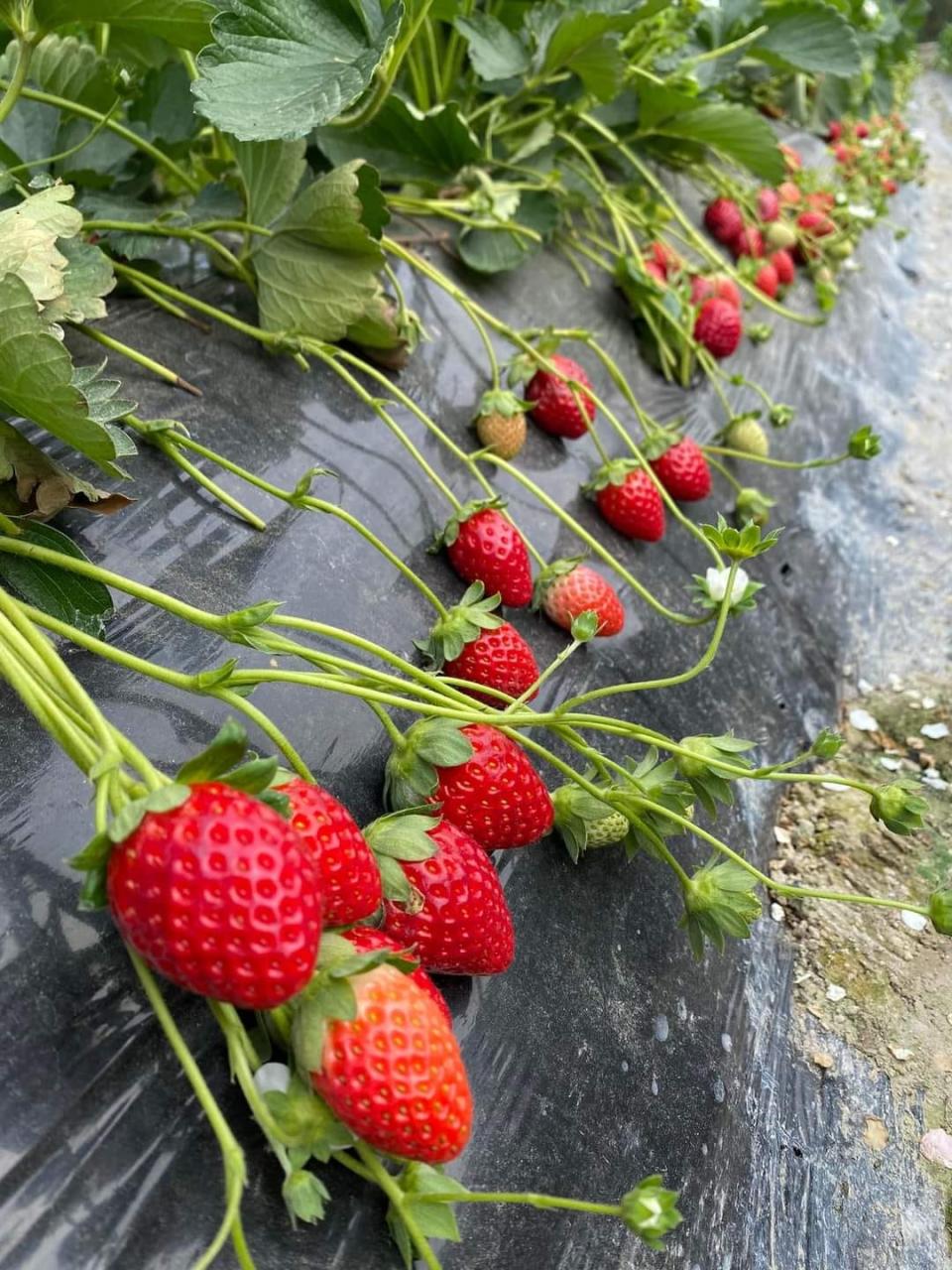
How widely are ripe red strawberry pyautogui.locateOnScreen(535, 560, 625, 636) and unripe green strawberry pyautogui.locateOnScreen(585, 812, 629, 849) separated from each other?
0.20 metres

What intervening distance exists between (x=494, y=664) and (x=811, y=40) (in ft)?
4.92

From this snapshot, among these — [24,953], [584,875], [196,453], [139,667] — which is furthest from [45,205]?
[584,875]

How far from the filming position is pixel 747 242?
1.81m

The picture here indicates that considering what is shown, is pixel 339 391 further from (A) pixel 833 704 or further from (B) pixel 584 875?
(A) pixel 833 704

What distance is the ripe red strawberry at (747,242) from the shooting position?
1.81m

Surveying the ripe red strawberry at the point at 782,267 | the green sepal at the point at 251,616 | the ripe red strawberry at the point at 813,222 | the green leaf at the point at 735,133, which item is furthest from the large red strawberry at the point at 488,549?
the ripe red strawberry at the point at 813,222

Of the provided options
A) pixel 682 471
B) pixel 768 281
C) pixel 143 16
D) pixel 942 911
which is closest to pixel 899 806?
pixel 942 911

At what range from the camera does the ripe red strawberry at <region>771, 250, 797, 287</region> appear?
1850 millimetres

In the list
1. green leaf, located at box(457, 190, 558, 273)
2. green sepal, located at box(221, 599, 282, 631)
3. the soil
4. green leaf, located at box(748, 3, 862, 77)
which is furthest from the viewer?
green leaf, located at box(748, 3, 862, 77)

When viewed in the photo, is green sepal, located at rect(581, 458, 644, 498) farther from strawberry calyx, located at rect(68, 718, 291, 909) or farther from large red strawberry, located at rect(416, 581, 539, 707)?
strawberry calyx, located at rect(68, 718, 291, 909)

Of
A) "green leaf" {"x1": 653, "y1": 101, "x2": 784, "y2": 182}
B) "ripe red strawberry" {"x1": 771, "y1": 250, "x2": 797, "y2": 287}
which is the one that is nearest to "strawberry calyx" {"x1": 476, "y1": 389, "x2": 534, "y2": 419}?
"green leaf" {"x1": 653, "y1": 101, "x2": 784, "y2": 182}

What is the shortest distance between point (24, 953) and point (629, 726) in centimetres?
33

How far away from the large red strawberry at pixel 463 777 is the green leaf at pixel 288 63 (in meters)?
0.42

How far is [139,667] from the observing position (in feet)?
1.67
